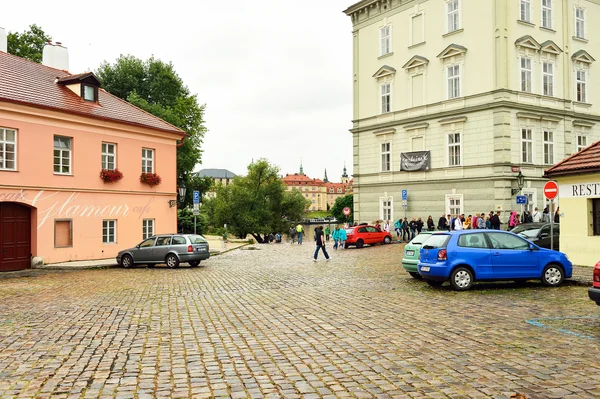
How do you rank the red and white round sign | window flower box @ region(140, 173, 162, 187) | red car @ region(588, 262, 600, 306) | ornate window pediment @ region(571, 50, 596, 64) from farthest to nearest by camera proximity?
ornate window pediment @ region(571, 50, 596, 64), window flower box @ region(140, 173, 162, 187), the red and white round sign, red car @ region(588, 262, 600, 306)

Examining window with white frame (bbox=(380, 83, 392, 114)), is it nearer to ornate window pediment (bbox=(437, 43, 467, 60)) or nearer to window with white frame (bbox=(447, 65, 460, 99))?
ornate window pediment (bbox=(437, 43, 467, 60))

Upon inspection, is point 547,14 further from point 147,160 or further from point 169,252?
point 169,252

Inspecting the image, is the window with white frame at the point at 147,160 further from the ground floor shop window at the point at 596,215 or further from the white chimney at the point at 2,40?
the ground floor shop window at the point at 596,215

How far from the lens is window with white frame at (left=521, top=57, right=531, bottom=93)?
33531mm

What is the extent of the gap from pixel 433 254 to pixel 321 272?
6448mm

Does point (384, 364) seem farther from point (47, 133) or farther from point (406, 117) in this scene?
point (406, 117)

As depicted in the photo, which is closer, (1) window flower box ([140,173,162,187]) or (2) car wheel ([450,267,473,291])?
(2) car wheel ([450,267,473,291])

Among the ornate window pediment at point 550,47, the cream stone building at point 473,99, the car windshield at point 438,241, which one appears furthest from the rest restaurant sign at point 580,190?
the ornate window pediment at point 550,47

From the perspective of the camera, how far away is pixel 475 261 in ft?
46.5

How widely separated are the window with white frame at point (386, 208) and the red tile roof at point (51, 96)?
1581cm

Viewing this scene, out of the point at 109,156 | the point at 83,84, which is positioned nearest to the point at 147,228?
the point at 109,156

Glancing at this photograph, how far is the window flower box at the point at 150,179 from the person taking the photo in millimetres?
29156

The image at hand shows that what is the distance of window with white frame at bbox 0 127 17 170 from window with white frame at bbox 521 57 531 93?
91.0 ft

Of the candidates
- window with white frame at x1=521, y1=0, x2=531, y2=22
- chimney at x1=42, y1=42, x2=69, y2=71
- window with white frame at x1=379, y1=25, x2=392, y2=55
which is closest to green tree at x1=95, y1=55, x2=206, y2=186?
chimney at x1=42, y1=42, x2=69, y2=71
